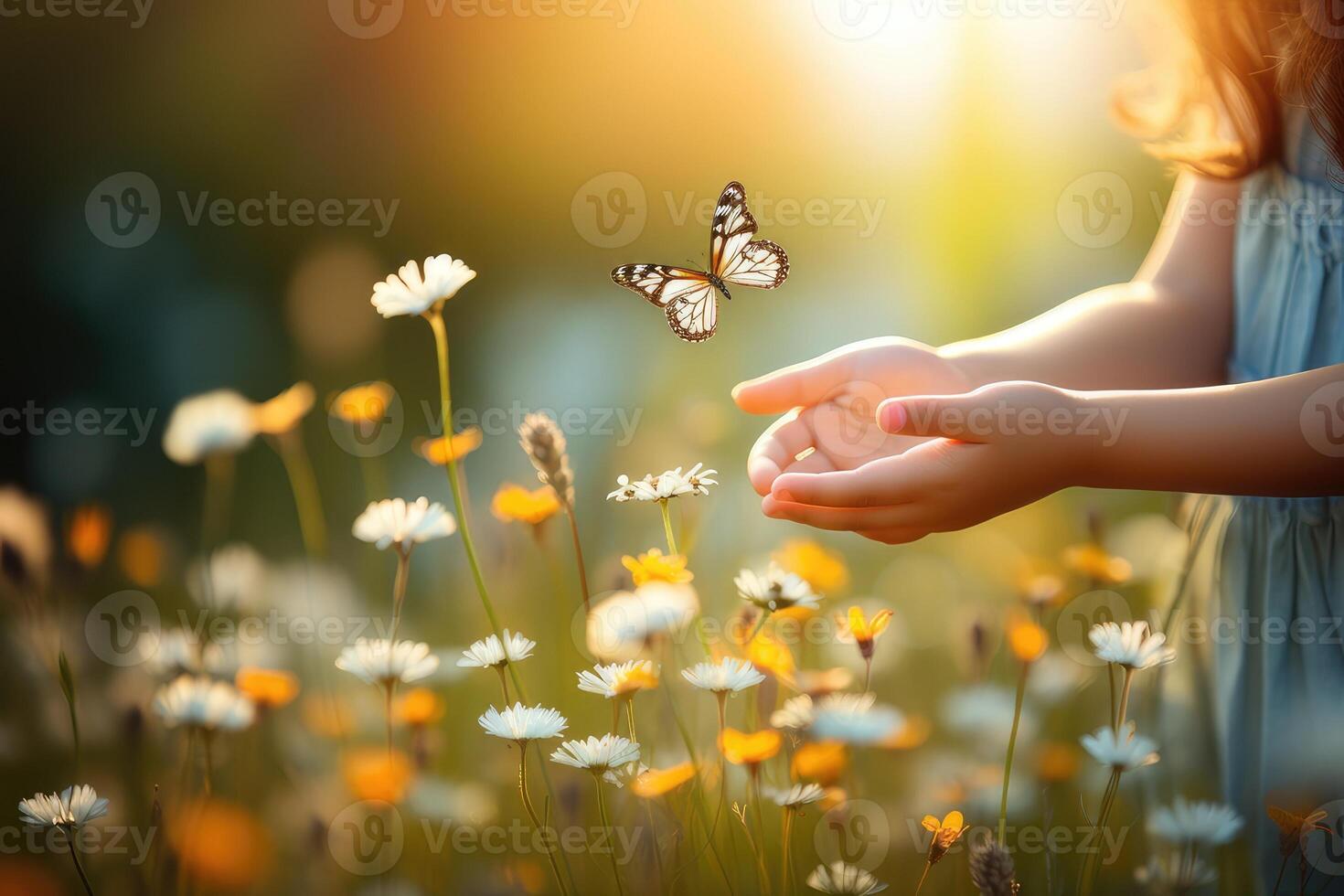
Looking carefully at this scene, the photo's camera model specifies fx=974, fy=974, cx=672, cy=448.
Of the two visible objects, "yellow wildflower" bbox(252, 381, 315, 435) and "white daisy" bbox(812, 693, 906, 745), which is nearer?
"white daisy" bbox(812, 693, 906, 745)

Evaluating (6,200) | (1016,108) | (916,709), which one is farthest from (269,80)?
(916,709)

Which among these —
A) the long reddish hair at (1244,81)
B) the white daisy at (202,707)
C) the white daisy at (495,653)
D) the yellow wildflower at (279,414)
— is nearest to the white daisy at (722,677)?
the white daisy at (495,653)

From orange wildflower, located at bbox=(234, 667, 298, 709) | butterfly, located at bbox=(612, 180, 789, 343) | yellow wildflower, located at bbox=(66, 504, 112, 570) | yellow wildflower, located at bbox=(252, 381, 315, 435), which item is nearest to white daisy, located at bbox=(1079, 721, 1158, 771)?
butterfly, located at bbox=(612, 180, 789, 343)

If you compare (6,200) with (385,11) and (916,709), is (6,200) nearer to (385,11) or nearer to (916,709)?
(385,11)

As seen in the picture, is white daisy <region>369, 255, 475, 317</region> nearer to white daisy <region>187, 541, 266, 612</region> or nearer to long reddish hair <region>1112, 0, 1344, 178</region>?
white daisy <region>187, 541, 266, 612</region>

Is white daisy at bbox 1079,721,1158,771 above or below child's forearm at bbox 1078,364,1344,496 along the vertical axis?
below

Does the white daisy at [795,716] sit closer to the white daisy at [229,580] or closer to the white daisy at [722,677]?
the white daisy at [722,677]
